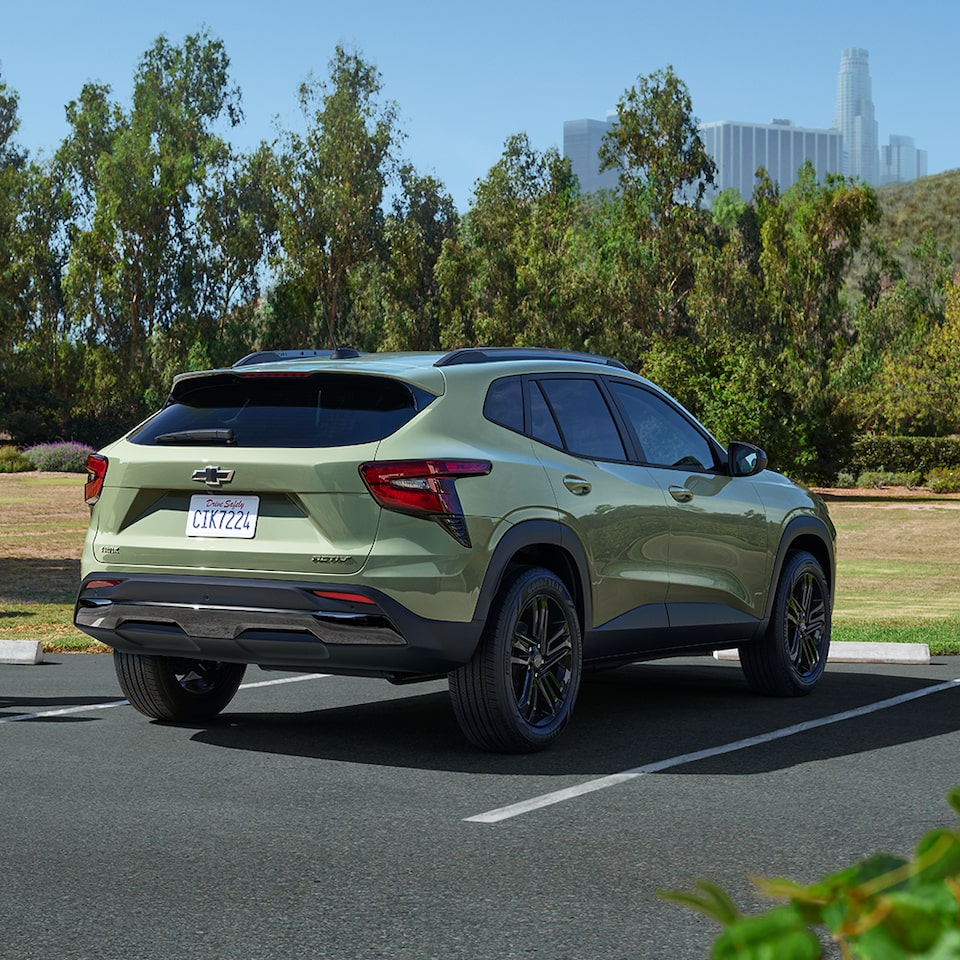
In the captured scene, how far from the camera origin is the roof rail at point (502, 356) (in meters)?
7.64

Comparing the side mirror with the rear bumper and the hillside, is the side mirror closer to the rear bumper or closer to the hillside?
the rear bumper

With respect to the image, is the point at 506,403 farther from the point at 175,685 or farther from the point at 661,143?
the point at 661,143

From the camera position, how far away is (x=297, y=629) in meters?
6.78

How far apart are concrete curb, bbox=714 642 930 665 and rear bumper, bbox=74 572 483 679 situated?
522cm

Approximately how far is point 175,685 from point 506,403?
7.66 ft

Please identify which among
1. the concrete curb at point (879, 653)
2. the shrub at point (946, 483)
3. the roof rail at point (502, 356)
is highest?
the roof rail at point (502, 356)

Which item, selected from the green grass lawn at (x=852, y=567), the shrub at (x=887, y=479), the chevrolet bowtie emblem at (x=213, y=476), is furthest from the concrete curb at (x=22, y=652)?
the shrub at (x=887, y=479)

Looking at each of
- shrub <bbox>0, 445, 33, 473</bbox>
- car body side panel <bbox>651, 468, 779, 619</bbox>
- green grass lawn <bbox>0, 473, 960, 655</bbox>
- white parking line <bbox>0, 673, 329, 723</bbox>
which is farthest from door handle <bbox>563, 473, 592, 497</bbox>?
shrub <bbox>0, 445, 33, 473</bbox>

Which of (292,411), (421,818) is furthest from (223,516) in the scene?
(421,818)

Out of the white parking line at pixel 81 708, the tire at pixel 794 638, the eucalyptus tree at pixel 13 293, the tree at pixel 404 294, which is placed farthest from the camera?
the tree at pixel 404 294

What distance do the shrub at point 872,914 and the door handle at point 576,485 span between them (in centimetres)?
661

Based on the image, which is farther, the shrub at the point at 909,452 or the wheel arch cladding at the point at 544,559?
the shrub at the point at 909,452

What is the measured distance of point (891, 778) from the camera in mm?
6746

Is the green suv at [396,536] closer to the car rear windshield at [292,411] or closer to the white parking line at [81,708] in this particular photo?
the car rear windshield at [292,411]
